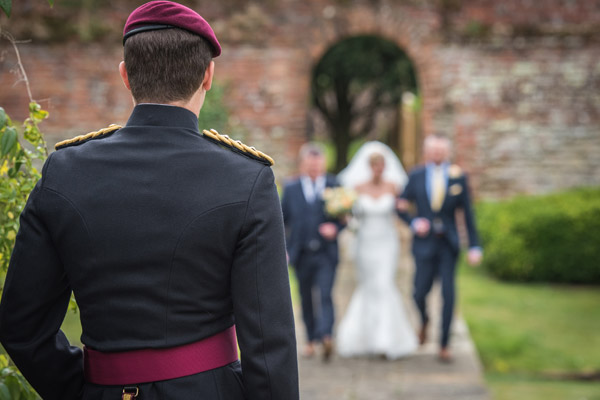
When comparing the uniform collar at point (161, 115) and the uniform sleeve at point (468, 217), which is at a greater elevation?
the uniform collar at point (161, 115)

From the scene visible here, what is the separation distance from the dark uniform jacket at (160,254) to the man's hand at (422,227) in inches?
207

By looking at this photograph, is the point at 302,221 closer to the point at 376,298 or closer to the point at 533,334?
the point at 376,298

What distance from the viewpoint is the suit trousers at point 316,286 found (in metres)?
6.89

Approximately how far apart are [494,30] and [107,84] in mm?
7022

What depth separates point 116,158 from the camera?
1772 mm

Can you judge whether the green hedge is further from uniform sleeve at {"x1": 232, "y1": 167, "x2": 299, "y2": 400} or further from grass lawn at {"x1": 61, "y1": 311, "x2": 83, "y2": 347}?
uniform sleeve at {"x1": 232, "y1": 167, "x2": 299, "y2": 400}

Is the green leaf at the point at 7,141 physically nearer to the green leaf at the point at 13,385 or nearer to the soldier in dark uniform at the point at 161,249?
the soldier in dark uniform at the point at 161,249

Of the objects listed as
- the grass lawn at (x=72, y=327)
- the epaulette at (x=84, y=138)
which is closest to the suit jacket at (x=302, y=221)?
the grass lawn at (x=72, y=327)

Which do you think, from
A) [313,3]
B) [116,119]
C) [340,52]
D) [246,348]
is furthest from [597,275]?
[340,52]

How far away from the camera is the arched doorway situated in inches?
824

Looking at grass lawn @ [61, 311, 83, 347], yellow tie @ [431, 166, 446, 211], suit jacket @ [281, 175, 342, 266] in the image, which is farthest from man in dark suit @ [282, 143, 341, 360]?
grass lawn @ [61, 311, 83, 347]

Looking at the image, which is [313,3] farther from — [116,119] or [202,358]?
[202,358]

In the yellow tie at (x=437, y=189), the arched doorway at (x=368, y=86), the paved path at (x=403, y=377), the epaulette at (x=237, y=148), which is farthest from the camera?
the arched doorway at (x=368, y=86)

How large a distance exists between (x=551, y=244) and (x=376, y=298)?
4701mm
